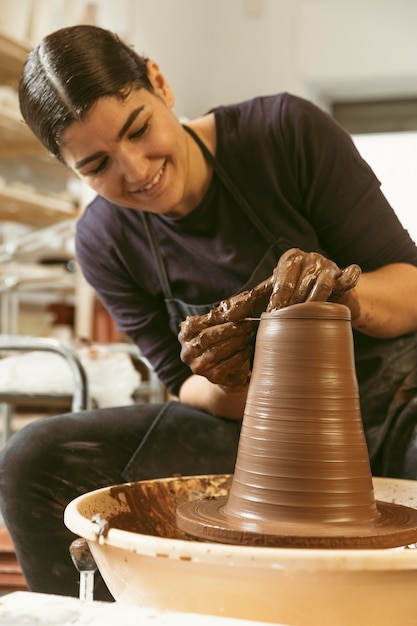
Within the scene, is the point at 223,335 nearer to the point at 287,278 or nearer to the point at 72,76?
the point at 287,278

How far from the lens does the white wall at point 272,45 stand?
16.9 feet

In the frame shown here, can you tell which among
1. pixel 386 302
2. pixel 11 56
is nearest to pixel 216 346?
pixel 386 302

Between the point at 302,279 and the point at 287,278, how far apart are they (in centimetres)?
2

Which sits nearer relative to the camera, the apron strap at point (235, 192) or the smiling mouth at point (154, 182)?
the smiling mouth at point (154, 182)

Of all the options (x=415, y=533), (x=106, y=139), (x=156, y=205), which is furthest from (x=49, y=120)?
(x=415, y=533)

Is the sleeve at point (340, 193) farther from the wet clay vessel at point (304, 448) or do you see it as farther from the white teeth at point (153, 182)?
the wet clay vessel at point (304, 448)

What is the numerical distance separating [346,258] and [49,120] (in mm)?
640

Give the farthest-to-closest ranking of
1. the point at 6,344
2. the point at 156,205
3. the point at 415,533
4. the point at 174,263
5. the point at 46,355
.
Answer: the point at 46,355 → the point at 6,344 → the point at 174,263 → the point at 156,205 → the point at 415,533

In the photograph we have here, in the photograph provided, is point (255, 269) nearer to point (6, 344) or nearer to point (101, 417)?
point (101, 417)

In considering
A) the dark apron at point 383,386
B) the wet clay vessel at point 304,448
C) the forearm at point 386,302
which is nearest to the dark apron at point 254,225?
the dark apron at point 383,386

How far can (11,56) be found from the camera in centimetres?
353

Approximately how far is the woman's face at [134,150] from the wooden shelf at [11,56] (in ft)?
6.95

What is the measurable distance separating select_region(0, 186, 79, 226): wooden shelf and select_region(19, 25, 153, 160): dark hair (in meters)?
2.30

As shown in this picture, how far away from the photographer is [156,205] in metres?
1.54
